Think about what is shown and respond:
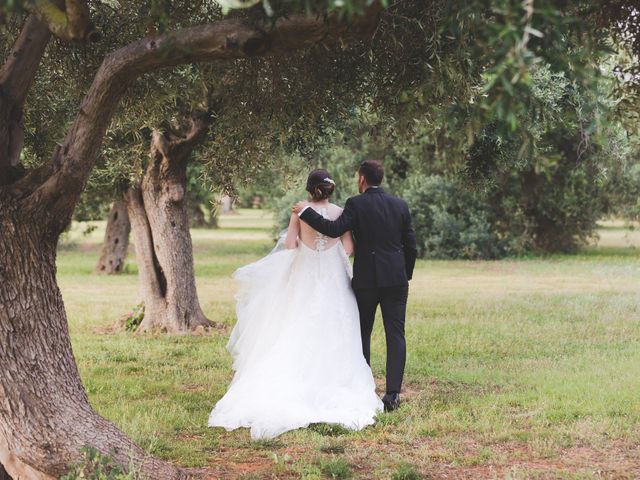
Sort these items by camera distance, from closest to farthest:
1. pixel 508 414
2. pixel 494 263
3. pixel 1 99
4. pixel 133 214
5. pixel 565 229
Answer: pixel 1 99 → pixel 508 414 → pixel 133 214 → pixel 494 263 → pixel 565 229

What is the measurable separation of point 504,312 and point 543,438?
10.5 metres

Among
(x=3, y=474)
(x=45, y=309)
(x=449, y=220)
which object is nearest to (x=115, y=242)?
(x=449, y=220)

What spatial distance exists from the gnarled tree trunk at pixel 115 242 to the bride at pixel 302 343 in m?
20.2

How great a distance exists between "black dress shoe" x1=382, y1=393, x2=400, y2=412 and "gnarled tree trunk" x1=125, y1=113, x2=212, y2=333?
23.1 feet

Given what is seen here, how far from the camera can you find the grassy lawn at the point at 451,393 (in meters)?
7.33

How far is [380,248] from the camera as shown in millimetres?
9211

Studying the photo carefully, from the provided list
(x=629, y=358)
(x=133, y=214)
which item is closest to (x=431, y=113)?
(x=629, y=358)

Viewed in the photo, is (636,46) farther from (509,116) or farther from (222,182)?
(222,182)

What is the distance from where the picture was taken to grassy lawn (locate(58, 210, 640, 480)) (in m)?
7.33

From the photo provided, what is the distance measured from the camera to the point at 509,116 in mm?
3430

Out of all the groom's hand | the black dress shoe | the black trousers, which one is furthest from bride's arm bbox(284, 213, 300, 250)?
the black dress shoe

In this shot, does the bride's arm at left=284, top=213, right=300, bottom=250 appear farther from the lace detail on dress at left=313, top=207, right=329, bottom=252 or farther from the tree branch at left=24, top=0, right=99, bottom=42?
the tree branch at left=24, top=0, right=99, bottom=42

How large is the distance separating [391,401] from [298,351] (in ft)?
3.80

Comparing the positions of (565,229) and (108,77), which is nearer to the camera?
(108,77)
